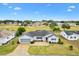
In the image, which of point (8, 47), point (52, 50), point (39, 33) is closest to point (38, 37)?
point (39, 33)

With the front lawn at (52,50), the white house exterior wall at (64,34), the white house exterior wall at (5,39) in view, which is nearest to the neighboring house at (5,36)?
the white house exterior wall at (5,39)

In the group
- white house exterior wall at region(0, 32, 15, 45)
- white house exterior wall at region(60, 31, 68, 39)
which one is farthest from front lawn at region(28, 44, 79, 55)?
white house exterior wall at region(0, 32, 15, 45)

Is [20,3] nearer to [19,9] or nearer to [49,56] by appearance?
[19,9]

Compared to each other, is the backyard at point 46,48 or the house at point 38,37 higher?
the house at point 38,37

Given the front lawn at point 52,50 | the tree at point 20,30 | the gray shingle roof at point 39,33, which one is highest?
the tree at point 20,30

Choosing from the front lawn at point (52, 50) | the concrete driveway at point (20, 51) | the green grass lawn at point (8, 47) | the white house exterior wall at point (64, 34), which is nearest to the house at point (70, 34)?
the white house exterior wall at point (64, 34)

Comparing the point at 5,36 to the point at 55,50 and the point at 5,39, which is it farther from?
the point at 55,50

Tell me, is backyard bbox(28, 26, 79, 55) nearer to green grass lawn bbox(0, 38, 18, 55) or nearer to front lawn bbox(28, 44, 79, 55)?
front lawn bbox(28, 44, 79, 55)

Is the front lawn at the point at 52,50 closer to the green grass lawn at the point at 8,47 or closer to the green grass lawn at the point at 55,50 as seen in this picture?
the green grass lawn at the point at 55,50
